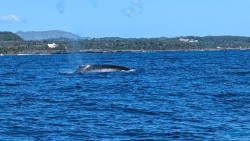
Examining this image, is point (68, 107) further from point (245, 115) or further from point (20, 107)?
point (245, 115)

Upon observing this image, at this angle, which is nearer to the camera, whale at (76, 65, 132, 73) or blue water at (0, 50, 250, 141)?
blue water at (0, 50, 250, 141)

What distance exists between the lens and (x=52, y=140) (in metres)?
27.8

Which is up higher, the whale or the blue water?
the blue water

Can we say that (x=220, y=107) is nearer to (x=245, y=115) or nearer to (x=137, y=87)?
(x=245, y=115)

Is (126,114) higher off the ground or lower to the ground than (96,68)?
higher

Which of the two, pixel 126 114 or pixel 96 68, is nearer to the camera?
pixel 126 114

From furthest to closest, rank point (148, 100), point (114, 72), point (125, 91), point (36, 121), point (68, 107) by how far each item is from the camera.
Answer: point (114, 72) < point (125, 91) < point (148, 100) < point (68, 107) < point (36, 121)

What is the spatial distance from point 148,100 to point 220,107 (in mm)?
6632

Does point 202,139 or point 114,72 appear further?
point 114,72

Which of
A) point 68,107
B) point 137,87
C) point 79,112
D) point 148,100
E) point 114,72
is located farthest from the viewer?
point 114,72

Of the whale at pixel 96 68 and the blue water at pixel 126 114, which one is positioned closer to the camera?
the blue water at pixel 126 114

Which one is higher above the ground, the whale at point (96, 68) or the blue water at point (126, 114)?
the blue water at point (126, 114)

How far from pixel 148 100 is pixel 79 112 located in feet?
26.5

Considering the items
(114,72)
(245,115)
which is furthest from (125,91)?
(114,72)
